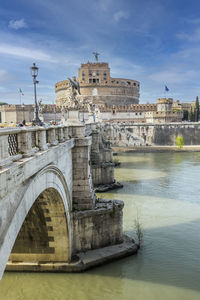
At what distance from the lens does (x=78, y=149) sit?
9.41 meters

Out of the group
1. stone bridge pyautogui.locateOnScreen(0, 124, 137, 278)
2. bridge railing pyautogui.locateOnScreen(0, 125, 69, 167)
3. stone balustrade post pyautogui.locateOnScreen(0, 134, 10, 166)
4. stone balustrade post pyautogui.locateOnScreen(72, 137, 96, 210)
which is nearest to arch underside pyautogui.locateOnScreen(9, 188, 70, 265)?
stone bridge pyautogui.locateOnScreen(0, 124, 137, 278)

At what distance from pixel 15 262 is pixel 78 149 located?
3975mm

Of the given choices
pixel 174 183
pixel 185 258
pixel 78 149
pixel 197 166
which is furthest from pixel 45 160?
pixel 197 166

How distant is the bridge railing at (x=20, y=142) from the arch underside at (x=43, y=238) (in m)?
2.67

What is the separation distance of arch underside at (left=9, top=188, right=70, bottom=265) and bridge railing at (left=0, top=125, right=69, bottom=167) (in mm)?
2673

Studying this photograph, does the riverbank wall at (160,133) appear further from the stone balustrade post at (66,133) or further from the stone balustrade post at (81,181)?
the stone balustrade post at (66,133)

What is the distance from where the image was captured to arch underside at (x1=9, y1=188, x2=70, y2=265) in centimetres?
841

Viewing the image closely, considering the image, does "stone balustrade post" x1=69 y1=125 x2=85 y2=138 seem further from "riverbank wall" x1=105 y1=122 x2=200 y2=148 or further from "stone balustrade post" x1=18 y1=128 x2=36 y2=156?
"riverbank wall" x1=105 y1=122 x2=200 y2=148

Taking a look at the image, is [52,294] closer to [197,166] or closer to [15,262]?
[15,262]

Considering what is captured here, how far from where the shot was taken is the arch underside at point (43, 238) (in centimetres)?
841

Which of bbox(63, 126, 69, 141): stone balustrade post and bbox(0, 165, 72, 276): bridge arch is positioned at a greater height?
bbox(63, 126, 69, 141): stone balustrade post

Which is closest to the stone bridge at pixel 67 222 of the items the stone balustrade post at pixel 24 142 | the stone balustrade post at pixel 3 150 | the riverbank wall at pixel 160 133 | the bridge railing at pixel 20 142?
the bridge railing at pixel 20 142

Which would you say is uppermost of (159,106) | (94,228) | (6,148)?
(159,106)

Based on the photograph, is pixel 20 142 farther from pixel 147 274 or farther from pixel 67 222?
pixel 147 274
